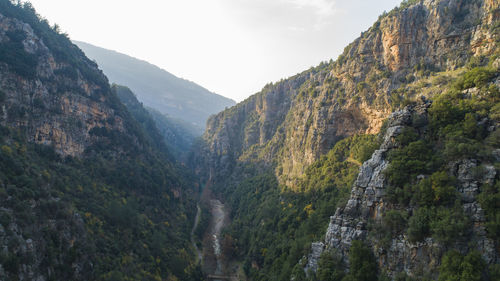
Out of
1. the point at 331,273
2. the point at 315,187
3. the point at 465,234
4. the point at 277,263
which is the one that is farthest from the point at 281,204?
the point at 465,234

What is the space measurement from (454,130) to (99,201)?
206ft

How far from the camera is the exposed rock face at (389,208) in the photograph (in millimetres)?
24737

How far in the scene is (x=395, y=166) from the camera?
32344 millimetres

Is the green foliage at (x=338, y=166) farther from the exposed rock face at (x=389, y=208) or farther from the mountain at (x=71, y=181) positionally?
A: the mountain at (x=71, y=181)

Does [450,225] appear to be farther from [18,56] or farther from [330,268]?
[18,56]

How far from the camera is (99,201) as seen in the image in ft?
179

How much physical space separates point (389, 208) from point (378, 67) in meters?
39.2

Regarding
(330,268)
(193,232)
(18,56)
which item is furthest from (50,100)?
(330,268)

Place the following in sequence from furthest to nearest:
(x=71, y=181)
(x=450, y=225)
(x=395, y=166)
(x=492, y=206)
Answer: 1. (x=71, y=181)
2. (x=395, y=166)
3. (x=450, y=225)
4. (x=492, y=206)

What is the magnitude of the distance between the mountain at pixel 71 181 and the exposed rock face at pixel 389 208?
1355 inches

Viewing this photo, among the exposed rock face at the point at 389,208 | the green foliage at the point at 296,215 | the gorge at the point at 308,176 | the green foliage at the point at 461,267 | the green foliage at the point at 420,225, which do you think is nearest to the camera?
the green foliage at the point at 461,267

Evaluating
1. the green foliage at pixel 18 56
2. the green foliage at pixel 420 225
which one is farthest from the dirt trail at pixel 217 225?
the green foliage at pixel 18 56

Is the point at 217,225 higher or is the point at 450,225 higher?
the point at 450,225

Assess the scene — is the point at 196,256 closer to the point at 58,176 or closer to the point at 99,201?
the point at 99,201
